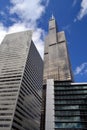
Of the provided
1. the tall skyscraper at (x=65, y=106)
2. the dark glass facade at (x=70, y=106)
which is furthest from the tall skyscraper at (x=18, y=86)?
the dark glass facade at (x=70, y=106)

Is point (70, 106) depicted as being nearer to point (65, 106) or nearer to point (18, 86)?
point (65, 106)

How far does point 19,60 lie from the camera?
157m

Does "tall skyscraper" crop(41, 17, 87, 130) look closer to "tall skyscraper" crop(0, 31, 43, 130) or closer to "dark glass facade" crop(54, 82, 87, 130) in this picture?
"dark glass facade" crop(54, 82, 87, 130)

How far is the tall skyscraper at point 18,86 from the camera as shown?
113m

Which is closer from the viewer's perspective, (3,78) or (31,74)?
(3,78)

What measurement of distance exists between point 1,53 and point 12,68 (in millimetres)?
28587

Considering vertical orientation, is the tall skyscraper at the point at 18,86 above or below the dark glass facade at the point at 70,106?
above

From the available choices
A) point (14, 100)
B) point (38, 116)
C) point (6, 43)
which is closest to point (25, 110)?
point (14, 100)

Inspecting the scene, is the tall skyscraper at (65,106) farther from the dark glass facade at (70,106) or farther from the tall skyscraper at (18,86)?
the tall skyscraper at (18,86)

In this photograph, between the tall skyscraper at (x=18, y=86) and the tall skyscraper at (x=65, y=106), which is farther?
the tall skyscraper at (x=18, y=86)

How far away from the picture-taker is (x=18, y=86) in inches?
5017

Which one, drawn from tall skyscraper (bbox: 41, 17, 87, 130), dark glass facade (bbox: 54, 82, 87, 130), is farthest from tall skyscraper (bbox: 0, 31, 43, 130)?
dark glass facade (bbox: 54, 82, 87, 130)

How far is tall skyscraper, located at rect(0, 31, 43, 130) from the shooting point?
370 feet

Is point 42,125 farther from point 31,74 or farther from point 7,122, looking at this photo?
point 31,74
